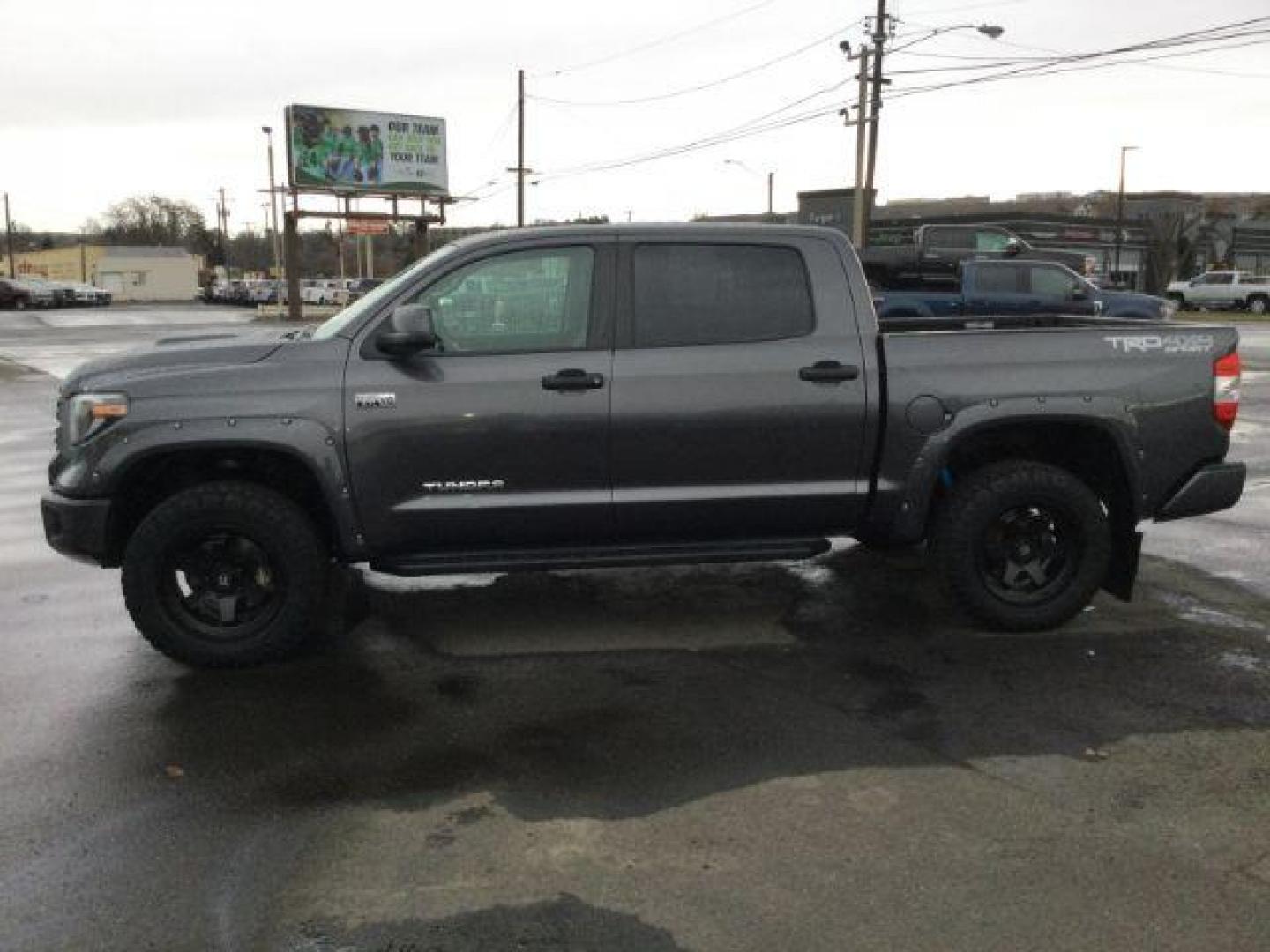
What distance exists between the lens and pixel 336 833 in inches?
135

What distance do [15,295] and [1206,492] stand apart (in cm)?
6395

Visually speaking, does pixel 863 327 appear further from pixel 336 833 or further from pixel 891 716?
pixel 336 833

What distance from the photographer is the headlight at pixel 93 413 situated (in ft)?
15.2

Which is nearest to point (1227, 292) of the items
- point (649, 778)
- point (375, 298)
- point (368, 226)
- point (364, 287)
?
point (368, 226)

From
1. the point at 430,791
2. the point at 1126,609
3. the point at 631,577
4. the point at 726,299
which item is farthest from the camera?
the point at 631,577

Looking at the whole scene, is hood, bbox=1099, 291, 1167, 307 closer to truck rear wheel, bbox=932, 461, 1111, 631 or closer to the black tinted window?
truck rear wheel, bbox=932, 461, 1111, 631

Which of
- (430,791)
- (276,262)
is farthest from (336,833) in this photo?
(276,262)

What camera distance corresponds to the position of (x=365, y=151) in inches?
1624

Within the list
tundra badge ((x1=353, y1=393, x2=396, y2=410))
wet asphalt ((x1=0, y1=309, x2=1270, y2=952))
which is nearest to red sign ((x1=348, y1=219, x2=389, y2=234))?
wet asphalt ((x1=0, y1=309, x2=1270, y2=952))

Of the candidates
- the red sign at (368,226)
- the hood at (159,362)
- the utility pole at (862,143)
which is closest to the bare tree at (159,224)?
the red sign at (368,226)

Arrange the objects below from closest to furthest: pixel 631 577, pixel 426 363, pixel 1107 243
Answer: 1. pixel 426 363
2. pixel 631 577
3. pixel 1107 243

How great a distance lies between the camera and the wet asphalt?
297cm

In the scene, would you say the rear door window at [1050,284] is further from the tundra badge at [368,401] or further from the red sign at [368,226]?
the red sign at [368,226]

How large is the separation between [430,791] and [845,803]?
1397 mm
